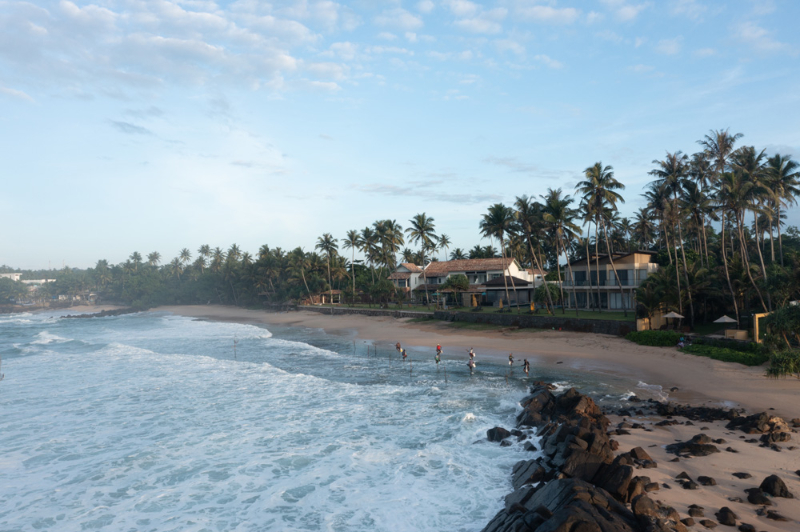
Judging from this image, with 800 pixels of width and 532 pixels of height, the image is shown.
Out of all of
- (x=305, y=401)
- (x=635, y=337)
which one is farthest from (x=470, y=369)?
(x=635, y=337)

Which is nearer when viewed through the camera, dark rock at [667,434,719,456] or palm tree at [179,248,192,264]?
dark rock at [667,434,719,456]

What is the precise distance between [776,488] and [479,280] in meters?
57.0

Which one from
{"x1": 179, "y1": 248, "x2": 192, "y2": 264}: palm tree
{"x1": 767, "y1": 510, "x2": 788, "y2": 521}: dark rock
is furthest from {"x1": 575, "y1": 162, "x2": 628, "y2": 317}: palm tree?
{"x1": 179, "y1": 248, "x2": 192, "y2": 264}: palm tree

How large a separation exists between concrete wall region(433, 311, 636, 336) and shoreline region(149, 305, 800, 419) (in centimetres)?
84

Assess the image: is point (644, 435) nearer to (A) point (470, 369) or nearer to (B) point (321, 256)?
(A) point (470, 369)

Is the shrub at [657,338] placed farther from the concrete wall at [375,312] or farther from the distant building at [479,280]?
the concrete wall at [375,312]

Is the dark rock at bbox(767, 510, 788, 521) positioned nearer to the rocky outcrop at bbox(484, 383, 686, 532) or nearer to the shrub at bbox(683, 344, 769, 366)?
the rocky outcrop at bbox(484, 383, 686, 532)

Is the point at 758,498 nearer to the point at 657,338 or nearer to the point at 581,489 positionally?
the point at 581,489

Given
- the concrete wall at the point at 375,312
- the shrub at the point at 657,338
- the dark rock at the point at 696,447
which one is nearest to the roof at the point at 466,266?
the concrete wall at the point at 375,312

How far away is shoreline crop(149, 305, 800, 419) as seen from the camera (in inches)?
777

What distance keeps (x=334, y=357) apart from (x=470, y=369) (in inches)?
494

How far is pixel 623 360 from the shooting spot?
2866cm

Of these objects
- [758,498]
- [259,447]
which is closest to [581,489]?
[758,498]

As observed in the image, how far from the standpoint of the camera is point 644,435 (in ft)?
50.4
